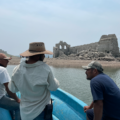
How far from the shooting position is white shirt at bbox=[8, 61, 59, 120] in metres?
1.68

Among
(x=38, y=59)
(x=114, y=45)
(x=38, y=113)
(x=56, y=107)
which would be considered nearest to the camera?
(x=38, y=113)

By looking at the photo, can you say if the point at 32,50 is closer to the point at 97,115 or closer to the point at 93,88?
the point at 93,88

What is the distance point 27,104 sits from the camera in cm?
174

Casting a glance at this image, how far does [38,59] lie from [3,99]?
111 centimetres

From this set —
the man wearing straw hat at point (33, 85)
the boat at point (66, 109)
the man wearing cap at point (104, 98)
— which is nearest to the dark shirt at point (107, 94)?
the man wearing cap at point (104, 98)

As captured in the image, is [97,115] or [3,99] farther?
[3,99]

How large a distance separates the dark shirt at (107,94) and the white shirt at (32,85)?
543mm

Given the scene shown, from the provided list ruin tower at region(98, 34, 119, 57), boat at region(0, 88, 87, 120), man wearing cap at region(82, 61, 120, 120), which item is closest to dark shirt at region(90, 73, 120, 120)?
man wearing cap at region(82, 61, 120, 120)

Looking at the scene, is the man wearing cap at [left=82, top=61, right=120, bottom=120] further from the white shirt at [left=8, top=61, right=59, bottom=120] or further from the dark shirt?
the white shirt at [left=8, top=61, right=59, bottom=120]

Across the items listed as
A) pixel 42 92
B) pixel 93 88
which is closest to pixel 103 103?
pixel 93 88

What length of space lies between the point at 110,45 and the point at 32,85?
947 inches

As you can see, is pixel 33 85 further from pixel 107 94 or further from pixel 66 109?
pixel 66 109

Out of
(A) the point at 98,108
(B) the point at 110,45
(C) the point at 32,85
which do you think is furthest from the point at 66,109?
(B) the point at 110,45

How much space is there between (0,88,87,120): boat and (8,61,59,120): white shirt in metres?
0.95
